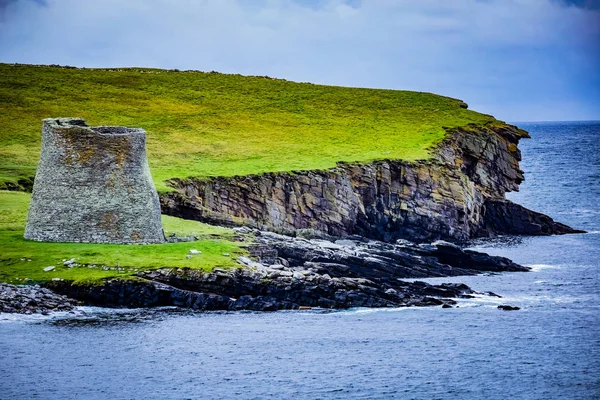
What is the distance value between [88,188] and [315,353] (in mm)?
19119

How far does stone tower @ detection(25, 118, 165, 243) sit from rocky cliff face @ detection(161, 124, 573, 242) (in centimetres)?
1363

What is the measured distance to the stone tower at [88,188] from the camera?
59.8 m

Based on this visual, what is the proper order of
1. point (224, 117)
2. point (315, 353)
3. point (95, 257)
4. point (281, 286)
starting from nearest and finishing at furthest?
1. point (315, 353)
2. point (281, 286)
3. point (95, 257)
4. point (224, 117)

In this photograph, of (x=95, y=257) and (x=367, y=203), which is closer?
(x=95, y=257)

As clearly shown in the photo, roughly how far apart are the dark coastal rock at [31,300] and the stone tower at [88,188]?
707 cm

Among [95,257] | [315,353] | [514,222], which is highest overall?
[514,222]

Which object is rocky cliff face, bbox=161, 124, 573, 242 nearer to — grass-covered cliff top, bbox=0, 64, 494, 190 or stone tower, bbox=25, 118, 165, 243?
grass-covered cliff top, bbox=0, 64, 494, 190

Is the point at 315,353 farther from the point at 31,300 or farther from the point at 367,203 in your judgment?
the point at 367,203

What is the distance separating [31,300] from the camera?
52.6 metres

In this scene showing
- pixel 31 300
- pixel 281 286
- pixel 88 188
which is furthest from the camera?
pixel 88 188

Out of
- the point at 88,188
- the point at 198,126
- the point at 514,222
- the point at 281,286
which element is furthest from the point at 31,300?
the point at 198,126

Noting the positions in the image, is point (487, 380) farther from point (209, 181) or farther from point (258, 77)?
point (258, 77)

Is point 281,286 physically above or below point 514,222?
below

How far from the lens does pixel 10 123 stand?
99688 millimetres
